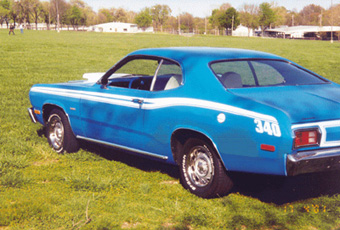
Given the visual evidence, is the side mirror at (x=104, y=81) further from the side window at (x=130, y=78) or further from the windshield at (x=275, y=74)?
the windshield at (x=275, y=74)

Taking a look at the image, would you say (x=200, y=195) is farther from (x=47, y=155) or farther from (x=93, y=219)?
(x=47, y=155)

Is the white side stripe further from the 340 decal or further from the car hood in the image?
the car hood

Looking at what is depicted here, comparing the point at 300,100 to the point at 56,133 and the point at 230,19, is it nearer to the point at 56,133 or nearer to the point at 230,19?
the point at 56,133

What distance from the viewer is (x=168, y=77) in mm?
5500

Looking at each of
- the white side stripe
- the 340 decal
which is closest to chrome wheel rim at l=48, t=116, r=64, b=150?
the white side stripe

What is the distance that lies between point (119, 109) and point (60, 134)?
1.62 metres

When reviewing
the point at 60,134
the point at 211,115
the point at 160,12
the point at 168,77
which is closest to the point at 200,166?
the point at 211,115

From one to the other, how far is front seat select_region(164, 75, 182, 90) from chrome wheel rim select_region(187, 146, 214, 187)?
77 centimetres

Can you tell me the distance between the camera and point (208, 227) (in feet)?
13.9

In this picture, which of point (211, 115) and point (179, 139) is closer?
point (211, 115)

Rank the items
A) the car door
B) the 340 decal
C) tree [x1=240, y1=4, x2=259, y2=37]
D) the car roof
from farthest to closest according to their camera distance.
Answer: tree [x1=240, y1=4, x2=259, y2=37], the car door, the car roof, the 340 decal

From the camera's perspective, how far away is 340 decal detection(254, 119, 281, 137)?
159 inches

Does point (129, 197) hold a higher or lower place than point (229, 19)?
lower

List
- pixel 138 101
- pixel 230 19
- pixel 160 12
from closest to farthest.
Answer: pixel 138 101
pixel 230 19
pixel 160 12
